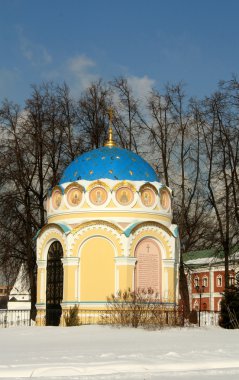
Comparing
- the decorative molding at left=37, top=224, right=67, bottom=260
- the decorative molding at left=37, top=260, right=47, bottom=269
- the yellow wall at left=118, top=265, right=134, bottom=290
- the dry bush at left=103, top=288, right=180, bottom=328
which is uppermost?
the decorative molding at left=37, top=224, right=67, bottom=260

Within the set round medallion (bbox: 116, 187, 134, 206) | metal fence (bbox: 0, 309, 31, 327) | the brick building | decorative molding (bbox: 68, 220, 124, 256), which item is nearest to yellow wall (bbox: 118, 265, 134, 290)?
decorative molding (bbox: 68, 220, 124, 256)

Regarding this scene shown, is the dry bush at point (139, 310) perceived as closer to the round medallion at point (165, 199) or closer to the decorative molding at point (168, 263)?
the decorative molding at point (168, 263)

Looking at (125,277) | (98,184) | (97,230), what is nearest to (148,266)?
(125,277)

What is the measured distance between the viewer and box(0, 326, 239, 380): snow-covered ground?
10.1m

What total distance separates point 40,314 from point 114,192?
18.9 ft

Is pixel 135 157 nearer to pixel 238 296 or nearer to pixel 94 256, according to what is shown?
pixel 94 256

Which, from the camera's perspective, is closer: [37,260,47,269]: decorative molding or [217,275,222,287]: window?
[37,260,47,269]: decorative molding

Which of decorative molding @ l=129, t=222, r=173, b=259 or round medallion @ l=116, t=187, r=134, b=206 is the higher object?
round medallion @ l=116, t=187, r=134, b=206

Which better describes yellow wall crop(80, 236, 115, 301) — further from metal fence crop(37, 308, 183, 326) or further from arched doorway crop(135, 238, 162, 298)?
arched doorway crop(135, 238, 162, 298)

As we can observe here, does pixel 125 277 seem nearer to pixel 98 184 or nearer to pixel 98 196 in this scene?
pixel 98 196

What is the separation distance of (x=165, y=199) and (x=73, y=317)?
6.27 m

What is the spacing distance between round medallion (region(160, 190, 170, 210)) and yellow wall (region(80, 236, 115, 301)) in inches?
124

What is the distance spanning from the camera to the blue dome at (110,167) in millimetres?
25903

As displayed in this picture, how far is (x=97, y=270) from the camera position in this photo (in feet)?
80.6
